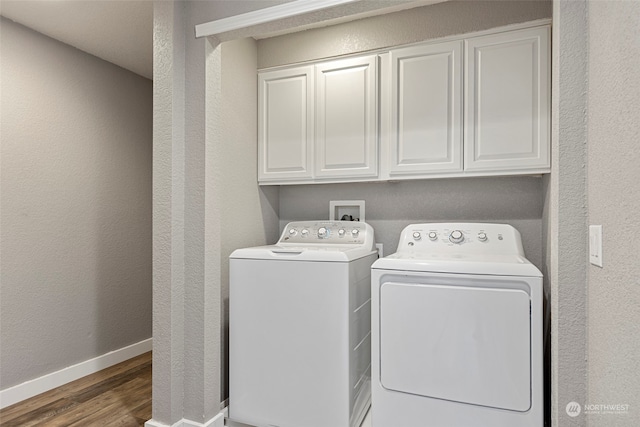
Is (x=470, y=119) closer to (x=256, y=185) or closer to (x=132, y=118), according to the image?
(x=256, y=185)

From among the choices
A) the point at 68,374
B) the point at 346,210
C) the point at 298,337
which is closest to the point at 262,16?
the point at 346,210

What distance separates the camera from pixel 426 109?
2246 millimetres

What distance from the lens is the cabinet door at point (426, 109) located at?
218 centimetres

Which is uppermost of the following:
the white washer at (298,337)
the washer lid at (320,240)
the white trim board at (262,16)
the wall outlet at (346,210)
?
the white trim board at (262,16)

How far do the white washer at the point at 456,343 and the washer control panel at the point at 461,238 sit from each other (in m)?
0.44

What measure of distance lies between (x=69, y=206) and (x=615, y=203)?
3.12 metres

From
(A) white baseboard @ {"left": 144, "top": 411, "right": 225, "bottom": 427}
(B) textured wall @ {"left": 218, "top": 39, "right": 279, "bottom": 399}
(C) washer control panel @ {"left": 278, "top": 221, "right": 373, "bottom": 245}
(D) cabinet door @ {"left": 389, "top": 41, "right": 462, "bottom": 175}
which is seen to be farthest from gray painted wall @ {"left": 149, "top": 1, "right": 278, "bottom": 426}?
(D) cabinet door @ {"left": 389, "top": 41, "right": 462, "bottom": 175}

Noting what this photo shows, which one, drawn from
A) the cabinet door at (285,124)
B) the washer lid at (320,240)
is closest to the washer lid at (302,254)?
the washer lid at (320,240)

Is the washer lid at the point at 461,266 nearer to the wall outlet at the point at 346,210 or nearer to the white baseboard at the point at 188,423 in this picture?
the wall outlet at the point at 346,210

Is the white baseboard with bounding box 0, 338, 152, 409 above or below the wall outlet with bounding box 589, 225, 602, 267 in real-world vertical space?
below

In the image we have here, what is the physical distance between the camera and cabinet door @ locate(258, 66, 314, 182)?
252cm

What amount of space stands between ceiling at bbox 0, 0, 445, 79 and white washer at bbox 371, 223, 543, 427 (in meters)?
1.28

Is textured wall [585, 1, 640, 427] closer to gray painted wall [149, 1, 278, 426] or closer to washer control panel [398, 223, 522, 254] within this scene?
washer control panel [398, 223, 522, 254]

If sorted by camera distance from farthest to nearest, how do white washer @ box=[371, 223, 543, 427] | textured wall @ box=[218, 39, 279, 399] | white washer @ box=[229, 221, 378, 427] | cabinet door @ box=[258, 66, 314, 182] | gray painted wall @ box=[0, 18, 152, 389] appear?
1. cabinet door @ box=[258, 66, 314, 182]
2. gray painted wall @ box=[0, 18, 152, 389]
3. textured wall @ box=[218, 39, 279, 399]
4. white washer @ box=[229, 221, 378, 427]
5. white washer @ box=[371, 223, 543, 427]
